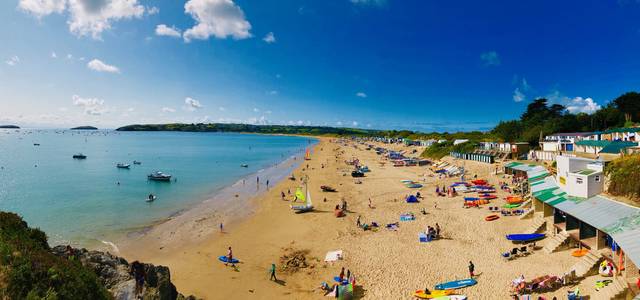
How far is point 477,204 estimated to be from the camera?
98.3 feet

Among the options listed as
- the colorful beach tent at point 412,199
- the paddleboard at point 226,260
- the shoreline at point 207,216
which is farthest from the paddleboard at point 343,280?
the colorful beach tent at point 412,199

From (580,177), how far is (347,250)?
48.5 ft

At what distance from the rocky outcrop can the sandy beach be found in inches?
162

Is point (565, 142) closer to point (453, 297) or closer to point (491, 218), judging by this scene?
point (491, 218)

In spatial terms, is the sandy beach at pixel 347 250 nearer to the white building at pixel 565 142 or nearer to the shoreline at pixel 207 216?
the shoreline at pixel 207 216

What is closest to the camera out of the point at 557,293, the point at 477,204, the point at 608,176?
the point at 557,293

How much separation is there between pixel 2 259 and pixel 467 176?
47.1 metres

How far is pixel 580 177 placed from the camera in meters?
19.2

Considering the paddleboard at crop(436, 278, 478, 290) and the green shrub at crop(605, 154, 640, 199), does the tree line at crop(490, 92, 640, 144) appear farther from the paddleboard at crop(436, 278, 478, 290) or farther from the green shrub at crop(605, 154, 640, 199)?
the paddleboard at crop(436, 278, 478, 290)

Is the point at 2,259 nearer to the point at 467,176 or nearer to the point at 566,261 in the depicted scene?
the point at 566,261

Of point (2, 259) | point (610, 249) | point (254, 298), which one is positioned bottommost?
point (254, 298)

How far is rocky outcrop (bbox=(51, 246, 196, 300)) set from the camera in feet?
36.7

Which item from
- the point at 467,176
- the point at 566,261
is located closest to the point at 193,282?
the point at 566,261

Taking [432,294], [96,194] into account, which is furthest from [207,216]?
[432,294]
